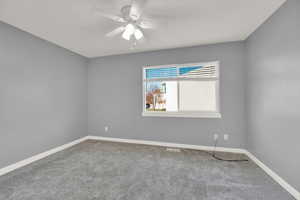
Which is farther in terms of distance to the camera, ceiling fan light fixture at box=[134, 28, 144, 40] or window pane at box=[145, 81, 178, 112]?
window pane at box=[145, 81, 178, 112]

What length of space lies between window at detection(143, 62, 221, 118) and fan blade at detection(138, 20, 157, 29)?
124 centimetres

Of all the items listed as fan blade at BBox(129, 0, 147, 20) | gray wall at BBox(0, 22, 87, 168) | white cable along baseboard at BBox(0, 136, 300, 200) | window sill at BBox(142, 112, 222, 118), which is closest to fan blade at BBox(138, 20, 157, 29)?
fan blade at BBox(129, 0, 147, 20)

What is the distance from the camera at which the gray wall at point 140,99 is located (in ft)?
9.20

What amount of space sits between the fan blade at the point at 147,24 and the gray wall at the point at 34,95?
2.22 meters

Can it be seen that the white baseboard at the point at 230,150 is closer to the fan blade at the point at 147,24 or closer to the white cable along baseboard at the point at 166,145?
the white cable along baseboard at the point at 166,145

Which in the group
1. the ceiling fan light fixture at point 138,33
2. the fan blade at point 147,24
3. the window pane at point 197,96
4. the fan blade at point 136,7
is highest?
the fan blade at point 147,24

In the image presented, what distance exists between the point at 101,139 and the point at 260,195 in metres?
3.61

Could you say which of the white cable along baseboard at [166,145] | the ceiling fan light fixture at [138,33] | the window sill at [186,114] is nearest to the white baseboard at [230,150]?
the white cable along baseboard at [166,145]

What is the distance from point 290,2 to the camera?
5.09 ft

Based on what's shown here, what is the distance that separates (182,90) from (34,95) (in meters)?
3.30

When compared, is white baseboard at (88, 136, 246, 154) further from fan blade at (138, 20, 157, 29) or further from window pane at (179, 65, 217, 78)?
fan blade at (138, 20, 157, 29)

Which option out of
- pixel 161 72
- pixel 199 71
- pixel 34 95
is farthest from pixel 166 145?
pixel 34 95

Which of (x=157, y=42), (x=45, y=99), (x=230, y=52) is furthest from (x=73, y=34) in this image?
(x=230, y=52)

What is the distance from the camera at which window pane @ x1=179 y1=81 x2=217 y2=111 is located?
3.04 m
